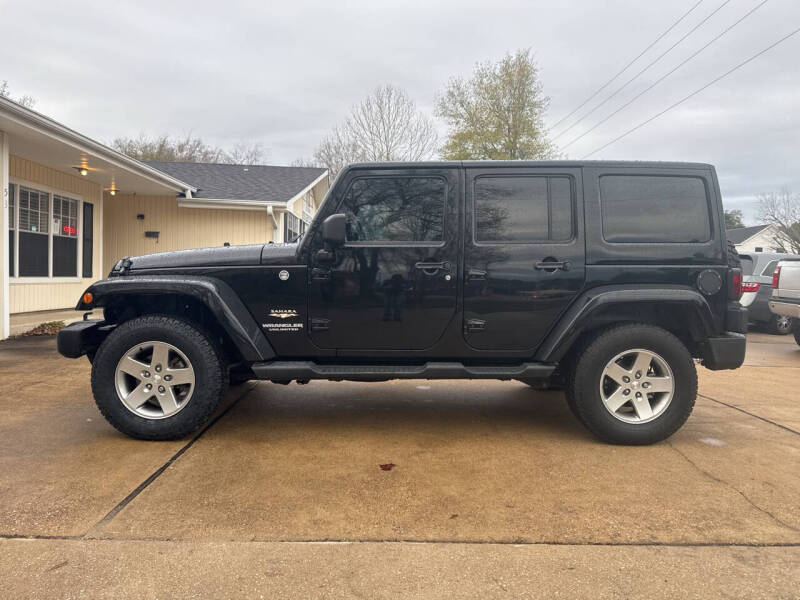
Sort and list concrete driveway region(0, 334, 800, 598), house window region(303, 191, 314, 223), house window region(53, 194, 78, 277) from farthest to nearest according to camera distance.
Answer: house window region(303, 191, 314, 223), house window region(53, 194, 78, 277), concrete driveway region(0, 334, 800, 598)

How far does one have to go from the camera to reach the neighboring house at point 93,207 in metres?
8.09

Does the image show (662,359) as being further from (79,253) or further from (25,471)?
(79,253)

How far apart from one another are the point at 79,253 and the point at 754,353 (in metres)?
12.7

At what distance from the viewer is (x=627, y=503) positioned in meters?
2.74

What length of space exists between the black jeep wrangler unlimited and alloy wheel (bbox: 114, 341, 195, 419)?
11 millimetres

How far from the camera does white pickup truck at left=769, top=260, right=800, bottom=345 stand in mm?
7676

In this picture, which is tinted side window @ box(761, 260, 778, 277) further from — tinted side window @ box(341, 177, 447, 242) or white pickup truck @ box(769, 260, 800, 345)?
tinted side window @ box(341, 177, 447, 242)

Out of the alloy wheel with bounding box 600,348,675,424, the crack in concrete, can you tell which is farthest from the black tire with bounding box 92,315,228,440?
the crack in concrete

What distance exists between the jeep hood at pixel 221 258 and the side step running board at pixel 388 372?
0.73 metres

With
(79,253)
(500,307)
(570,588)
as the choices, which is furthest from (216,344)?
(79,253)

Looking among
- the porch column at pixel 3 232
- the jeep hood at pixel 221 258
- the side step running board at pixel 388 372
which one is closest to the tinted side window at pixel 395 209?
the jeep hood at pixel 221 258

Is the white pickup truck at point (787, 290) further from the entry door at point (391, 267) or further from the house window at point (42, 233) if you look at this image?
the house window at point (42, 233)

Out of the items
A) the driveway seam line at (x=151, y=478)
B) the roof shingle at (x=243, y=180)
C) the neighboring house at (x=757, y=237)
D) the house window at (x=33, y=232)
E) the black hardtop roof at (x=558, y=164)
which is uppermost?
the neighboring house at (x=757, y=237)

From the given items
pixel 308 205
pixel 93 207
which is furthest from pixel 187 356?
pixel 308 205
